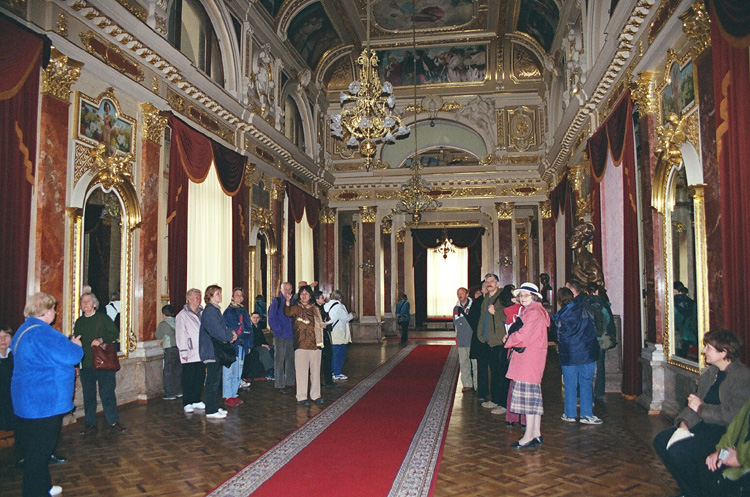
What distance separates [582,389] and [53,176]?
6.37 m

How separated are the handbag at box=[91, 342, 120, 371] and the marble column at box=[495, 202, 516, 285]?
13.5m

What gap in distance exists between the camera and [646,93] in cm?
719

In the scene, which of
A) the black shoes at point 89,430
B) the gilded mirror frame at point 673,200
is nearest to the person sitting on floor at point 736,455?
the gilded mirror frame at point 673,200

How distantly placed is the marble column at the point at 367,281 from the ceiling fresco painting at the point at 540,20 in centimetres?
678

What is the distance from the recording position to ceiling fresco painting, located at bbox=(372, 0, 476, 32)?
45.8ft

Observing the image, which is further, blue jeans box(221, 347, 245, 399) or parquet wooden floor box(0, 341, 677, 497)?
blue jeans box(221, 347, 245, 399)

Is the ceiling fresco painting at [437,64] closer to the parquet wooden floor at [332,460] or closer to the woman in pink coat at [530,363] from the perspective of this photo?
the parquet wooden floor at [332,460]

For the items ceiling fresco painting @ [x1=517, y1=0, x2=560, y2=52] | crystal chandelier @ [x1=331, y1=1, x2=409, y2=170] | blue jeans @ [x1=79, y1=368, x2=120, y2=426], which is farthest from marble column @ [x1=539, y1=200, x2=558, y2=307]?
blue jeans @ [x1=79, y1=368, x2=120, y2=426]

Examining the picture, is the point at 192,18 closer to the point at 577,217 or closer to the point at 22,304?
the point at 22,304

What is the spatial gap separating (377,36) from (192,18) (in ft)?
22.4

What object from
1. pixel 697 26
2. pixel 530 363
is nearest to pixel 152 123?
pixel 530 363

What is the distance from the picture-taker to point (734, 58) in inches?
182

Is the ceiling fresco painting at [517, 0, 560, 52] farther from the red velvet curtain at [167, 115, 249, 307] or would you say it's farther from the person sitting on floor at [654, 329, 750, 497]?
the person sitting on floor at [654, 329, 750, 497]

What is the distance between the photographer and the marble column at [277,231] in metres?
13.4
